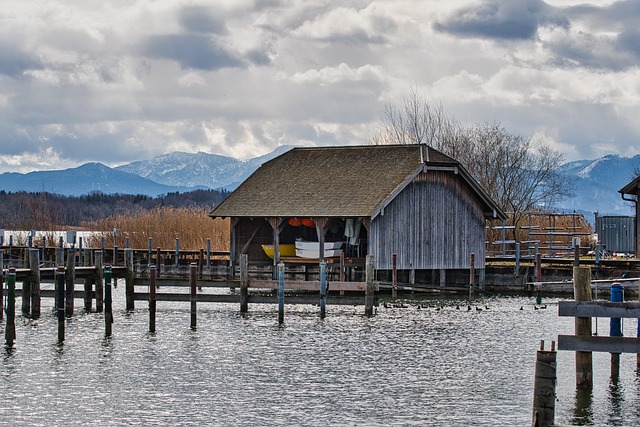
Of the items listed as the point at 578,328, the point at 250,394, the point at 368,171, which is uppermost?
the point at 368,171

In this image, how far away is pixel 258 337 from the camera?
33.5 m

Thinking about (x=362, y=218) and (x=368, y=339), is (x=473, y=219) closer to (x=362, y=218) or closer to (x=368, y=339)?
(x=362, y=218)

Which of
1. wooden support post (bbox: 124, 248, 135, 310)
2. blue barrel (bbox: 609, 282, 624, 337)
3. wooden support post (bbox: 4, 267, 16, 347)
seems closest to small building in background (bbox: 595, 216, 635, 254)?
wooden support post (bbox: 124, 248, 135, 310)

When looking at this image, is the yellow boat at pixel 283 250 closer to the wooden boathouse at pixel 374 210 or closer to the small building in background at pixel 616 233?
the wooden boathouse at pixel 374 210

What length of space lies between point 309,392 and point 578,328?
5934mm

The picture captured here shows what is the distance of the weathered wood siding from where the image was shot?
1978 inches

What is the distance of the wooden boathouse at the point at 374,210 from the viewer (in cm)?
5028

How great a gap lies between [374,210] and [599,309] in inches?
1104

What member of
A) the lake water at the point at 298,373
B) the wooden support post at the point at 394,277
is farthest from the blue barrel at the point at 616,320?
the wooden support post at the point at 394,277

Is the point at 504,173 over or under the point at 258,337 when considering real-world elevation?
over

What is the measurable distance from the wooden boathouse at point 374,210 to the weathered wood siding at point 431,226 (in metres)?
0.04

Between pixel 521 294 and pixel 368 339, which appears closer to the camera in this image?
pixel 368 339

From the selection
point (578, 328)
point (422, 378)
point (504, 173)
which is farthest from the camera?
point (504, 173)

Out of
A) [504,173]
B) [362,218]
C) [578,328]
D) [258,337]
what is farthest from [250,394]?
[504,173]
